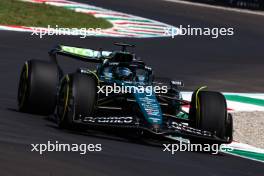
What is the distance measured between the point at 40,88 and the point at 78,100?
1.22 m

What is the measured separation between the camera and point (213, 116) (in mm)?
13305

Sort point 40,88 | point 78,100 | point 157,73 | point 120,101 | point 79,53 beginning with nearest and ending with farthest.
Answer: point 78,100
point 120,101
point 40,88
point 79,53
point 157,73

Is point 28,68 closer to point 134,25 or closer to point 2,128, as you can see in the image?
point 2,128

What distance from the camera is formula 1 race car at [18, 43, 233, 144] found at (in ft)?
42.5

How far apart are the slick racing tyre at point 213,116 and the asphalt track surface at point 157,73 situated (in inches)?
21.3

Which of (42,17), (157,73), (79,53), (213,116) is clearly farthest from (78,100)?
(42,17)

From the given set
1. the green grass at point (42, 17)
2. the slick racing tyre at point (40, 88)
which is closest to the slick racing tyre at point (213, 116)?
the slick racing tyre at point (40, 88)

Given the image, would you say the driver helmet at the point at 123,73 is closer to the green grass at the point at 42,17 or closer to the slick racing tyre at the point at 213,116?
the slick racing tyre at the point at 213,116

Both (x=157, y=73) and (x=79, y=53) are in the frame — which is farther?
(x=157, y=73)

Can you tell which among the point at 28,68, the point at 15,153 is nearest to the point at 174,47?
the point at 28,68

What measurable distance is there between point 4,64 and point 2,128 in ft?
25.6

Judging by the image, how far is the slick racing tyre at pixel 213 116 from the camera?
13281mm

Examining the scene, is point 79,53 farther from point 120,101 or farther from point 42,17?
point 42,17

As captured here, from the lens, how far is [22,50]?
22984 mm
